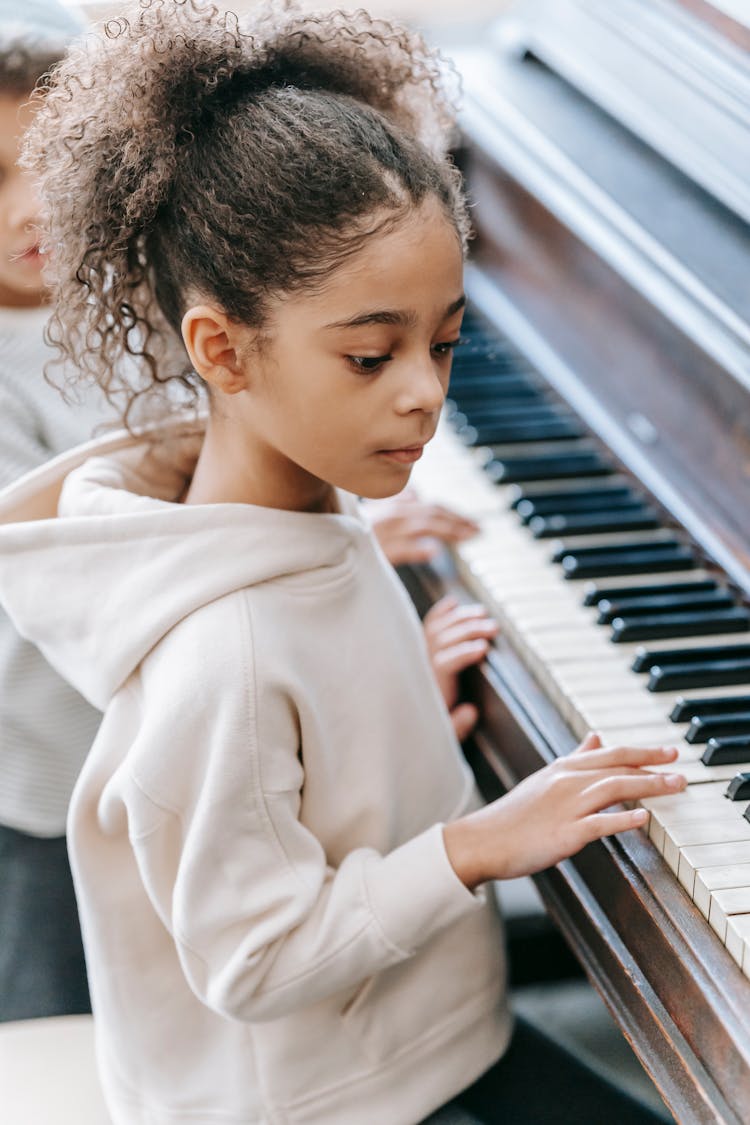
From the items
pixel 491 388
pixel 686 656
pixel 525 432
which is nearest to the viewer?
pixel 686 656

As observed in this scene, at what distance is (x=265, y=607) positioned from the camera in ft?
3.59

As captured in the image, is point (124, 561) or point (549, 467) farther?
point (549, 467)

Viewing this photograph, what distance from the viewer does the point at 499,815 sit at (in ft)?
3.57

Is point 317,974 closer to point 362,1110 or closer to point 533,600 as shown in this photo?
point 362,1110

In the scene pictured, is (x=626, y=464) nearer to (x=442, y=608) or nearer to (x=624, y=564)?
(x=624, y=564)

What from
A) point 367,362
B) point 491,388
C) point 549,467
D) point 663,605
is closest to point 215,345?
point 367,362

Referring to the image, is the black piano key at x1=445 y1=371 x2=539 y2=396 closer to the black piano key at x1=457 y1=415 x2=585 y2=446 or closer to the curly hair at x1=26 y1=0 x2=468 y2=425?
the black piano key at x1=457 y1=415 x2=585 y2=446

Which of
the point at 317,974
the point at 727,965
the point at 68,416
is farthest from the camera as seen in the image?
the point at 68,416

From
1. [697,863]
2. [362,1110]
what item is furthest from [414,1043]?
[697,863]

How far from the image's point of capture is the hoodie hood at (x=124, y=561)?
1.10m

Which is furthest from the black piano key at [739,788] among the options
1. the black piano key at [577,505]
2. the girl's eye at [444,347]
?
the black piano key at [577,505]

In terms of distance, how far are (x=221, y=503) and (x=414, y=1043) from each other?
0.53m

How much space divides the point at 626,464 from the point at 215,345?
74cm

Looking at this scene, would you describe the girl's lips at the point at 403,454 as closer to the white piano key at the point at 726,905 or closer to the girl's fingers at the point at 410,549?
the white piano key at the point at 726,905
